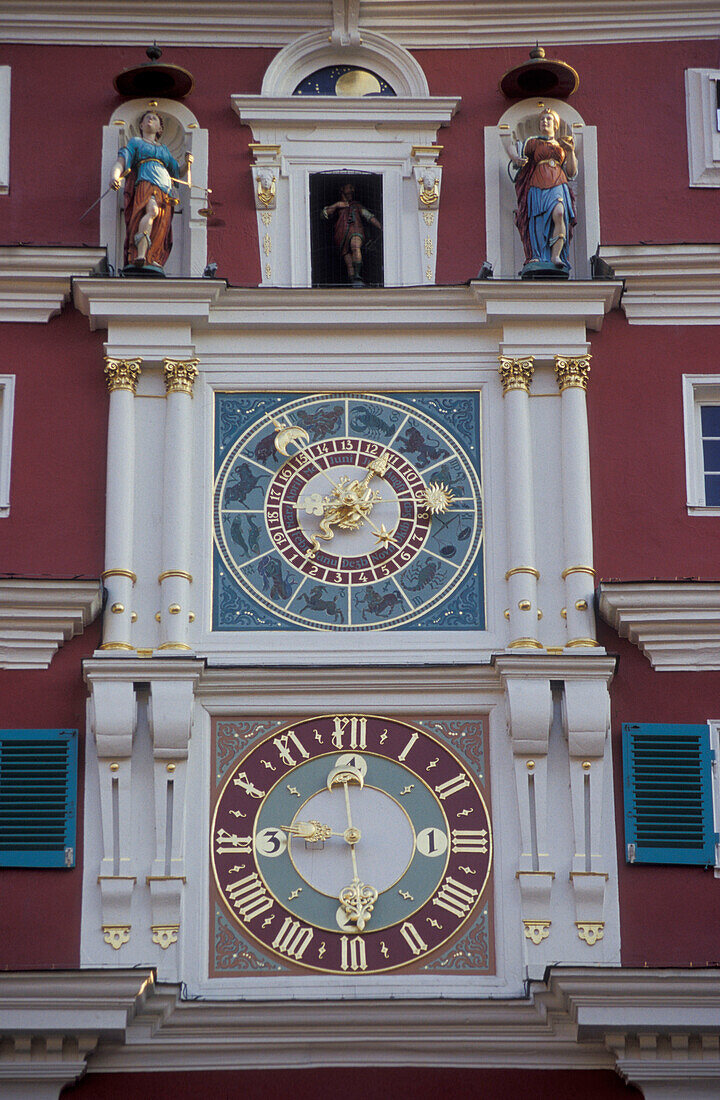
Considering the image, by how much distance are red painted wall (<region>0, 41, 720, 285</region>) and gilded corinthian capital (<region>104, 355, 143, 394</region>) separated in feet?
2.85

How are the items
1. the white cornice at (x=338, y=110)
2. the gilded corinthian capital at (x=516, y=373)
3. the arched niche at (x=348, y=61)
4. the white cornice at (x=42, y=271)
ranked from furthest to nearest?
the arched niche at (x=348, y=61) < the white cornice at (x=338, y=110) < the white cornice at (x=42, y=271) < the gilded corinthian capital at (x=516, y=373)

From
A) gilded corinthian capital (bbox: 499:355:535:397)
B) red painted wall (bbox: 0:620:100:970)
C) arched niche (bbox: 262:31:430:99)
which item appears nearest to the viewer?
red painted wall (bbox: 0:620:100:970)

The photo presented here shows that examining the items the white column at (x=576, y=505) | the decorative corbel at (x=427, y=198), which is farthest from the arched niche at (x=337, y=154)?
the white column at (x=576, y=505)

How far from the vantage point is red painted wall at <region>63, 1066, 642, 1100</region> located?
544 inches

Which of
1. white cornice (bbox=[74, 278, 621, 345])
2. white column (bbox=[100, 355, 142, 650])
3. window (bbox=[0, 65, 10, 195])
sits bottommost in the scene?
white column (bbox=[100, 355, 142, 650])

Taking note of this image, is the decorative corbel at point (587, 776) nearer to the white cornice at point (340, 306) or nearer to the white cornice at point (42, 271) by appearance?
the white cornice at point (340, 306)

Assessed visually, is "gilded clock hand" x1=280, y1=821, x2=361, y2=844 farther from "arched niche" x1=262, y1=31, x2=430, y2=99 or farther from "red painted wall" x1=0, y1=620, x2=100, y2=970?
"arched niche" x1=262, y1=31, x2=430, y2=99

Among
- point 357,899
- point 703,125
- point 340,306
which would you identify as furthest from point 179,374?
point 703,125

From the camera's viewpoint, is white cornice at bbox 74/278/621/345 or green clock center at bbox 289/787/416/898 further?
white cornice at bbox 74/278/621/345

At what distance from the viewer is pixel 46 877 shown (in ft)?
46.8

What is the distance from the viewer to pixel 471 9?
1647 cm

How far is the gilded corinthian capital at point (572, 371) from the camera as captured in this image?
1539 cm

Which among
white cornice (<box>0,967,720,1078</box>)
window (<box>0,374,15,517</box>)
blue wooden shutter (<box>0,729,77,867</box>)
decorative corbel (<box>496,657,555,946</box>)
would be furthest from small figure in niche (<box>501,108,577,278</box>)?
white cornice (<box>0,967,720,1078</box>)

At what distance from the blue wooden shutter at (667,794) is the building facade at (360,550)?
2 centimetres
